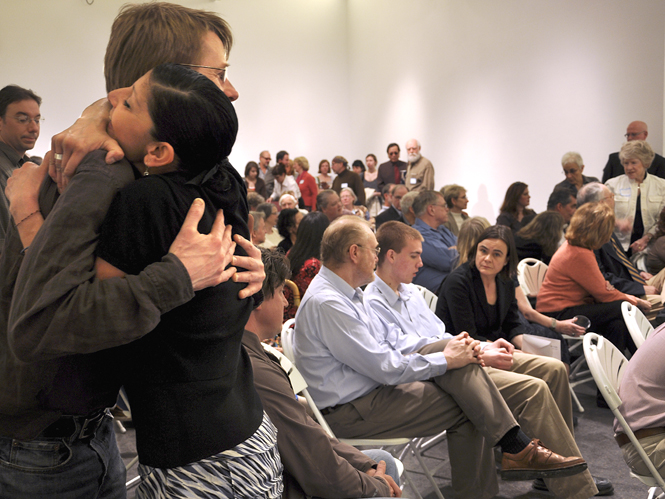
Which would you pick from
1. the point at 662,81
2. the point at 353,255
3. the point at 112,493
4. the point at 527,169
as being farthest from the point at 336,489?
the point at 527,169

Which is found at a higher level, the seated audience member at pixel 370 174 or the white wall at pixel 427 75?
the white wall at pixel 427 75

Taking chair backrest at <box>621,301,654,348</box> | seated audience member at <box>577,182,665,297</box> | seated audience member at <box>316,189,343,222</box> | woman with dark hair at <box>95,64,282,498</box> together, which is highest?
woman with dark hair at <box>95,64,282,498</box>

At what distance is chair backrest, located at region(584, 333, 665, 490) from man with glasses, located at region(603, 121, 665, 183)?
4360mm

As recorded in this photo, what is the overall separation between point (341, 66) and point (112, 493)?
572 inches

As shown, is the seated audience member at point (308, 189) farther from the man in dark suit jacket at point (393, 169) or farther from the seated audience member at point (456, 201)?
the seated audience member at point (456, 201)

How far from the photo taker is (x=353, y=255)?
255cm

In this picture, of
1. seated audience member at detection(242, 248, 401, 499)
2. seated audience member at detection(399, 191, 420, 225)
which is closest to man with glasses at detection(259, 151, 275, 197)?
seated audience member at detection(399, 191, 420, 225)

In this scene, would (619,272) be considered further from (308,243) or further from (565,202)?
(308,243)

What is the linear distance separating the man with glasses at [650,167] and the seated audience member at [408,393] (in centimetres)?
487

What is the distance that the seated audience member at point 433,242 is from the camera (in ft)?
14.8

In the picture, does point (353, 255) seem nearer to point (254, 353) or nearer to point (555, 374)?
point (254, 353)

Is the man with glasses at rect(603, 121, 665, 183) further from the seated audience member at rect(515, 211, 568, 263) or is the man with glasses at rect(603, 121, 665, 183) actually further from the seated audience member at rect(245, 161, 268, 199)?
the seated audience member at rect(245, 161, 268, 199)

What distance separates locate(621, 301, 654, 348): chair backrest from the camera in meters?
2.73

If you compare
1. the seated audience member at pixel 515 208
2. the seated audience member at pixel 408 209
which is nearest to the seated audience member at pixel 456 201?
the seated audience member at pixel 515 208
